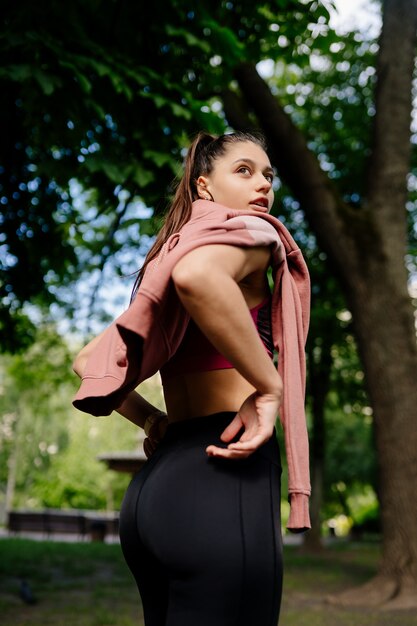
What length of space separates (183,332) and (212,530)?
49 cm

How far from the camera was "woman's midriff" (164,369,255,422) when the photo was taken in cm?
176

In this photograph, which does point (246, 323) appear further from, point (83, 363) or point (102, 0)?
point (102, 0)

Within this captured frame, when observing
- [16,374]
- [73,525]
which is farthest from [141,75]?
[73,525]

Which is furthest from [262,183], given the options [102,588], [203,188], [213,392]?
[102,588]

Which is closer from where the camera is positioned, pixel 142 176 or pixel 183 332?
pixel 183 332

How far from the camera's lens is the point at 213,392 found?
1.77m

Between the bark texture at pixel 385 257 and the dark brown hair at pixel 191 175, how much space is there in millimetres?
7655

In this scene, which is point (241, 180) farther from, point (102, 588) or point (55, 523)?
point (55, 523)

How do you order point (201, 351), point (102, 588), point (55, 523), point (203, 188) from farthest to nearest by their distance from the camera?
point (55, 523), point (102, 588), point (203, 188), point (201, 351)

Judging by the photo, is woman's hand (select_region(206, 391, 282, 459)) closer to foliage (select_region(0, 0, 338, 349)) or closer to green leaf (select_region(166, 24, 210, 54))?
foliage (select_region(0, 0, 338, 349))

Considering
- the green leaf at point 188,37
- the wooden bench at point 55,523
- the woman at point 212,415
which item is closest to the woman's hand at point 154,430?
the woman at point 212,415

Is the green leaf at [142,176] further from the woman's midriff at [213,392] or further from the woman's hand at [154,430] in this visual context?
the woman's midriff at [213,392]

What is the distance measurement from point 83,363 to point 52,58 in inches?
157

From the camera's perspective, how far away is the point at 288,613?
8023mm
